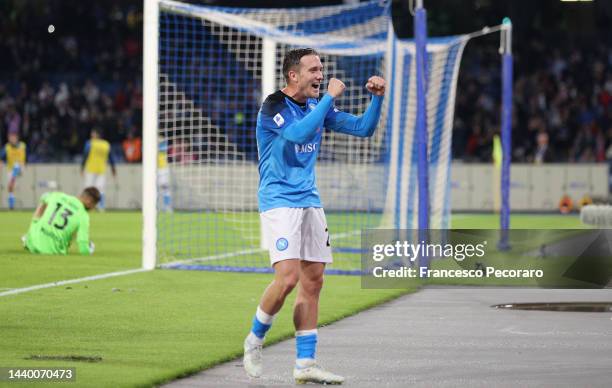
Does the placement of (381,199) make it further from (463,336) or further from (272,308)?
(272,308)

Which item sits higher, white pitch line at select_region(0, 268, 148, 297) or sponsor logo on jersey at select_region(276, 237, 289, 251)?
sponsor logo on jersey at select_region(276, 237, 289, 251)

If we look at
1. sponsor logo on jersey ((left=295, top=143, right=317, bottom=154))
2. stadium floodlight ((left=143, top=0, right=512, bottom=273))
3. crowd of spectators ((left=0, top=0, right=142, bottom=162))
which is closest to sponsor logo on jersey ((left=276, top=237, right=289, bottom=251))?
sponsor logo on jersey ((left=295, top=143, right=317, bottom=154))

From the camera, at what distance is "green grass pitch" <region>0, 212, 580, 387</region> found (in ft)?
28.6

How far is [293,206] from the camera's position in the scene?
826cm

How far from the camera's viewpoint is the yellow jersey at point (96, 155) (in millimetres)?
34562

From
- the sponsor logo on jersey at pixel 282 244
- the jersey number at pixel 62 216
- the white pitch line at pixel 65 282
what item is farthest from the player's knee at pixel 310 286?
the jersey number at pixel 62 216

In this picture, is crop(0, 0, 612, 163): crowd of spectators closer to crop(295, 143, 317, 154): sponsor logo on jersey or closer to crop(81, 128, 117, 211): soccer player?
crop(81, 128, 117, 211): soccer player

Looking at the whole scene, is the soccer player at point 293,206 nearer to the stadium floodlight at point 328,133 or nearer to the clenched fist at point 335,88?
the clenched fist at point 335,88

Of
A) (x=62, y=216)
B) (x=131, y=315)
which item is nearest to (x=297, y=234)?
(x=131, y=315)

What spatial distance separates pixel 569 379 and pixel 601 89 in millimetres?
35915

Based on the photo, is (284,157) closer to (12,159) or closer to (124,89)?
(12,159)

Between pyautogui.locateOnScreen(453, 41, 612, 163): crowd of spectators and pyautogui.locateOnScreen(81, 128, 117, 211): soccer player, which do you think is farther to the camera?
pyautogui.locateOnScreen(453, 41, 612, 163): crowd of spectators

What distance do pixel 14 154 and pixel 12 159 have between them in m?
0.15

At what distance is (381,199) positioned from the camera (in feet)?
74.3
